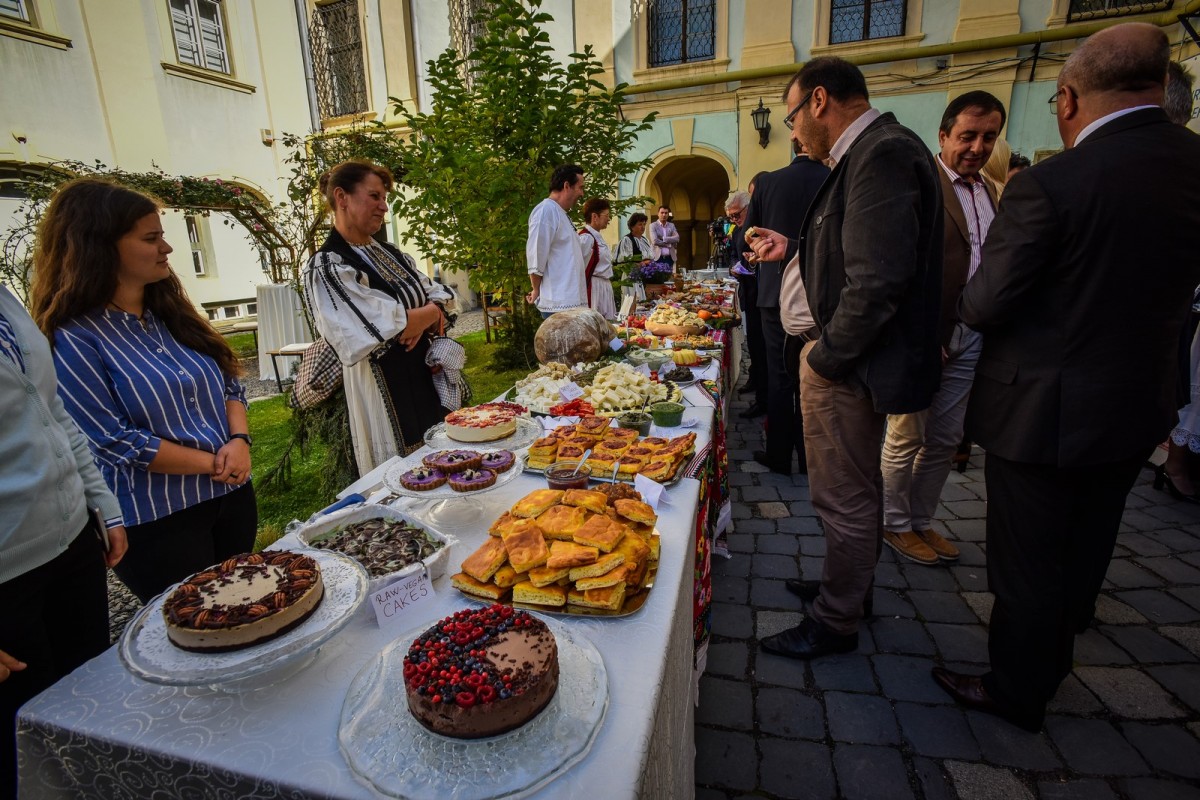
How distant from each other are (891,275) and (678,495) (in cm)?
103

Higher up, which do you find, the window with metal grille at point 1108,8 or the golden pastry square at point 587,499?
the window with metal grille at point 1108,8

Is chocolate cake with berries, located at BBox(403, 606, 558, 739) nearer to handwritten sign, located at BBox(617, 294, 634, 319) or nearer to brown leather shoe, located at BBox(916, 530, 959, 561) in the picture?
brown leather shoe, located at BBox(916, 530, 959, 561)

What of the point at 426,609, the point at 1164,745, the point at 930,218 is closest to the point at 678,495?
the point at 426,609

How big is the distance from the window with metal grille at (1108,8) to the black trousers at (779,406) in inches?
426

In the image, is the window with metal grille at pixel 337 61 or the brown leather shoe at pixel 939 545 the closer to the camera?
the brown leather shoe at pixel 939 545

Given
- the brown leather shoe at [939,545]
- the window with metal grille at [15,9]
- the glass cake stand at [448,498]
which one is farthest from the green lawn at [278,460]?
the window with metal grille at [15,9]

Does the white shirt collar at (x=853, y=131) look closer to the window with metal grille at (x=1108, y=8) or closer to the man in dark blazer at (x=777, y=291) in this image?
the man in dark blazer at (x=777, y=291)

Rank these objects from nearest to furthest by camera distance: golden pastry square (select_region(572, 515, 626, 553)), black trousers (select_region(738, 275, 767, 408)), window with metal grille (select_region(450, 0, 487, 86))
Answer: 1. golden pastry square (select_region(572, 515, 626, 553))
2. black trousers (select_region(738, 275, 767, 408))
3. window with metal grille (select_region(450, 0, 487, 86))

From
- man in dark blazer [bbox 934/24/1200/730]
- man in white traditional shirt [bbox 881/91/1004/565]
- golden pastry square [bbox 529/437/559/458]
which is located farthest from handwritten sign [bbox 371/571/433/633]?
man in white traditional shirt [bbox 881/91/1004/565]

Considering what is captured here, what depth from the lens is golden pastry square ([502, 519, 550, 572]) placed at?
1.33 meters

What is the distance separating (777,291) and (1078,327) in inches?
101

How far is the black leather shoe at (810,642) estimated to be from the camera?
95.6 inches

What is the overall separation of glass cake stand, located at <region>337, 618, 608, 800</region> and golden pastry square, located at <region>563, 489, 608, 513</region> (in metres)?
0.52

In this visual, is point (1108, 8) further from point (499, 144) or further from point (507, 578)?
point (507, 578)
